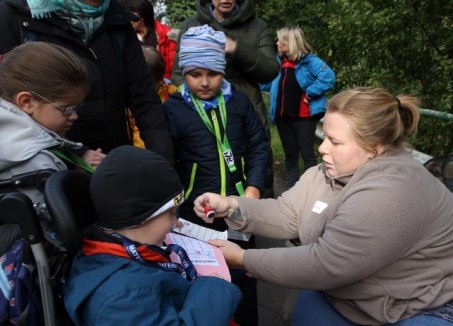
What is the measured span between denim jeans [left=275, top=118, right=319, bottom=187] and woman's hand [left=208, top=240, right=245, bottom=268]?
11.8ft

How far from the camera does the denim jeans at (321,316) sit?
1782mm

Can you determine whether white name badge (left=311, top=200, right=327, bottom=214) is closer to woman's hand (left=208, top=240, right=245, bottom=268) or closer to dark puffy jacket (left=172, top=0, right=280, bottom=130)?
woman's hand (left=208, top=240, right=245, bottom=268)

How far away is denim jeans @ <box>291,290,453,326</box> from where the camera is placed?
178 cm

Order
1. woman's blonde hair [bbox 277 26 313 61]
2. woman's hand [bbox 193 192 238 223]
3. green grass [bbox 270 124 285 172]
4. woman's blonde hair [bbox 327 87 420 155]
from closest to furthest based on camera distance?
1. woman's blonde hair [bbox 327 87 420 155]
2. woman's hand [bbox 193 192 238 223]
3. woman's blonde hair [bbox 277 26 313 61]
4. green grass [bbox 270 124 285 172]

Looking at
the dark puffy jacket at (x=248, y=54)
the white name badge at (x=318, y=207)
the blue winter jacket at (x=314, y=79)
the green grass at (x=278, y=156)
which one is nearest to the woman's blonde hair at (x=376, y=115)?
the white name badge at (x=318, y=207)

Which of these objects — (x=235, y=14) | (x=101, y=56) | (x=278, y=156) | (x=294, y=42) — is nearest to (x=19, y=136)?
(x=101, y=56)

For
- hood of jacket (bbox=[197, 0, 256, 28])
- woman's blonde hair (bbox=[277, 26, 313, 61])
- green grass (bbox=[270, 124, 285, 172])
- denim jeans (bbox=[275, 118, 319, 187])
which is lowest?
green grass (bbox=[270, 124, 285, 172])

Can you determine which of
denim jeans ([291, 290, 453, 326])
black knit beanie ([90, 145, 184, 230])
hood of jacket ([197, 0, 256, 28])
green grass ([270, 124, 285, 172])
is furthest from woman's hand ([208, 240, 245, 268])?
green grass ([270, 124, 285, 172])

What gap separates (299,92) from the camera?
5.57 meters

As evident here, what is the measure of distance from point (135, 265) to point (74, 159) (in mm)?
627

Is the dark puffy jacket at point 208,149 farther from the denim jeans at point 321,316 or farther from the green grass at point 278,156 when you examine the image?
the green grass at point 278,156

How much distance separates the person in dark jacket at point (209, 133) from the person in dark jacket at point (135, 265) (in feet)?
3.94

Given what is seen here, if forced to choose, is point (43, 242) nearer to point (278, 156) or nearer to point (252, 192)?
point (252, 192)

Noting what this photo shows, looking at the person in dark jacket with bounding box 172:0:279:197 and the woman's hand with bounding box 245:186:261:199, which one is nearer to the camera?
the woman's hand with bounding box 245:186:261:199
